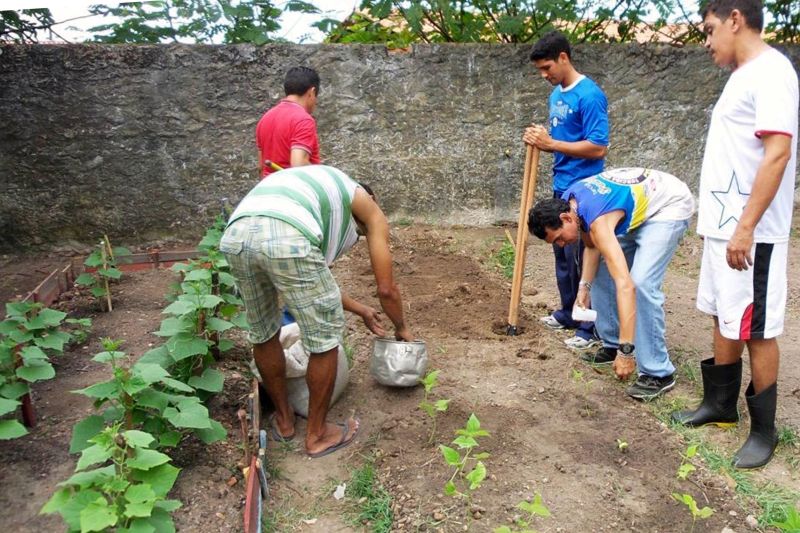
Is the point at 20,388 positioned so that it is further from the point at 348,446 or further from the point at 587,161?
the point at 587,161

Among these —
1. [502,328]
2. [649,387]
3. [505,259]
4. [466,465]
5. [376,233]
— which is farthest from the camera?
[505,259]

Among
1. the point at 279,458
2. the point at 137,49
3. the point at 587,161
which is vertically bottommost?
the point at 279,458

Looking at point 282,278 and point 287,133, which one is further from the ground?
point 287,133

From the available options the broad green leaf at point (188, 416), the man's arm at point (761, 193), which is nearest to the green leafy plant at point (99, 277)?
the broad green leaf at point (188, 416)

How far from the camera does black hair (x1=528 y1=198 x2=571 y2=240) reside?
329 centimetres

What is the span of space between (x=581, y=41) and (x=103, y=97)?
4.61 metres

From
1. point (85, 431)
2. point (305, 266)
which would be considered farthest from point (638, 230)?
point (85, 431)

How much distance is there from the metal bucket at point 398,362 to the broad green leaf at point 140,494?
55.8 inches

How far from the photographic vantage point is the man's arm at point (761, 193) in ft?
8.21

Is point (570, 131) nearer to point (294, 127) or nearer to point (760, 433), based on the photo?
point (294, 127)

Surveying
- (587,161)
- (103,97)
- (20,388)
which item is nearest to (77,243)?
(103,97)

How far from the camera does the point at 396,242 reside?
6285mm

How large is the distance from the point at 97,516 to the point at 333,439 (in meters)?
1.28

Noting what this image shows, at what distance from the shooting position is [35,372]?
2.90 m
